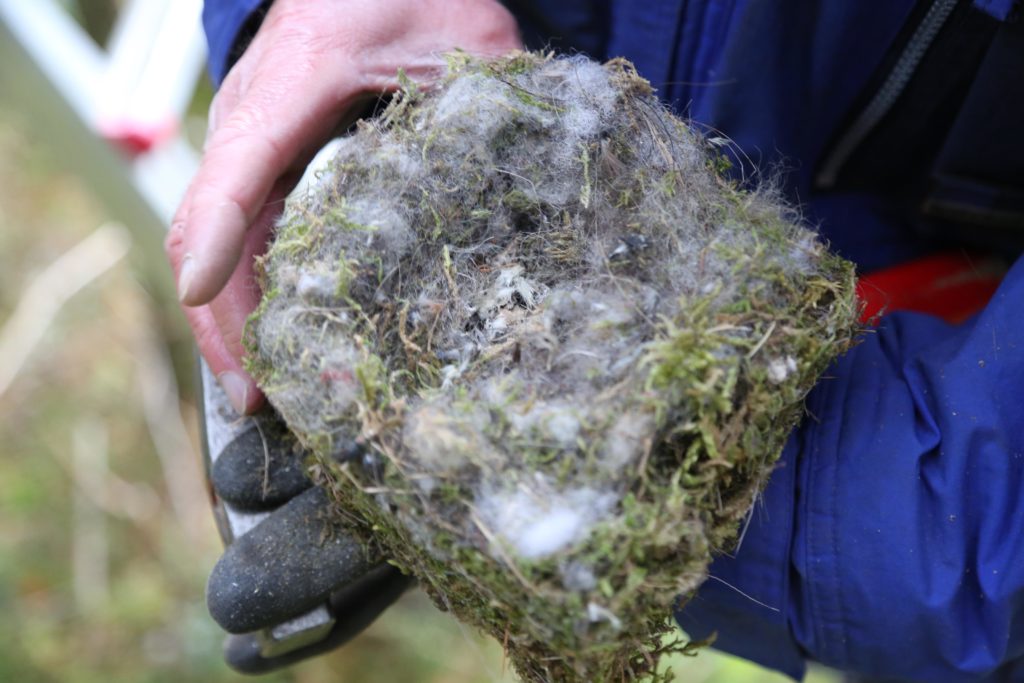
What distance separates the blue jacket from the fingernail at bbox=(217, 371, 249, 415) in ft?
2.52

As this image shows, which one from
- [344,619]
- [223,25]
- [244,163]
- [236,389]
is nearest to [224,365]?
[236,389]

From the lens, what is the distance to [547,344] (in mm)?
1099

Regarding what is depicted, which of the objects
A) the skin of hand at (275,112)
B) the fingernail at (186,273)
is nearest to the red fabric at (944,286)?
the skin of hand at (275,112)

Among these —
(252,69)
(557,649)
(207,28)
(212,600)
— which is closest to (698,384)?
(557,649)

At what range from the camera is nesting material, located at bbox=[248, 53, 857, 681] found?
90 centimetres

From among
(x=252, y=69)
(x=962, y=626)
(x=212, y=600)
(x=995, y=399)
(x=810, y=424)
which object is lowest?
(x=212, y=600)

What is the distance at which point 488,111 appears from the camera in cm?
122

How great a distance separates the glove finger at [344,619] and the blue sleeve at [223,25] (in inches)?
38.4

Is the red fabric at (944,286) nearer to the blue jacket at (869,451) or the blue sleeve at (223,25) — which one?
the blue jacket at (869,451)

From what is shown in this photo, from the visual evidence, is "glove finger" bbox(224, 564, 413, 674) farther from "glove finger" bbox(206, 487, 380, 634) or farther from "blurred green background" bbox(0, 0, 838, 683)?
"blurred green background" bbox(0, 0, 838, 683)

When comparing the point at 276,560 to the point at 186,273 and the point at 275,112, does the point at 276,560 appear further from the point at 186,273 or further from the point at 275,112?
the point at 275,112

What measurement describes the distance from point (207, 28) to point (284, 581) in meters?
1.05

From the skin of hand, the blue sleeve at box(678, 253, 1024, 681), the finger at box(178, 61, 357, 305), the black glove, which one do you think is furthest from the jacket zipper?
the black glove

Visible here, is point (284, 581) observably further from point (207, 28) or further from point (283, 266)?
point (207, 28)
